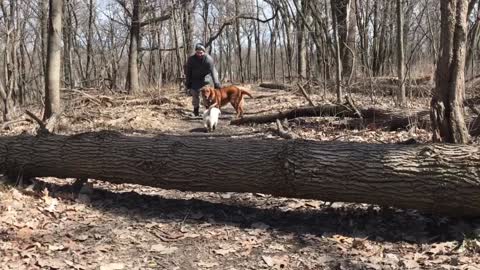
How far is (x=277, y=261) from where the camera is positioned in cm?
414

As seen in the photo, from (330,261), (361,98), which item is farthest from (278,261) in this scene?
(361,98)

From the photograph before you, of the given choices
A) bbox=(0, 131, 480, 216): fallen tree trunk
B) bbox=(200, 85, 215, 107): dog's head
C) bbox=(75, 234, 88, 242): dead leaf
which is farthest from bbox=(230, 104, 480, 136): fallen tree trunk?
bbox=(75, 234, 88, 242): dead leaf

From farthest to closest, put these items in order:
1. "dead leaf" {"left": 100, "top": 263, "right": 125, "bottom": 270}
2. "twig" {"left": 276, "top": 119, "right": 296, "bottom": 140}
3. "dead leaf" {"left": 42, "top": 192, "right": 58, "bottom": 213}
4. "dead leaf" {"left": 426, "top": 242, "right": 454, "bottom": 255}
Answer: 1. "twig" {"left": 276, "top": 119, "right": 296, "bottom": 140}
2. "dead leaf" {"left": 42, "top": 192, "right": 58, "bottom": 213}
3. "dead leaf" {"left": 426, "top": 242, "right": 454, "bottom": 255}
4. "dead leaf" {"left": 100, "top": 263, "right": 125, "bottom": 270}

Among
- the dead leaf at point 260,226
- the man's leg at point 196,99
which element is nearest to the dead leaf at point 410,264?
the dead leaf at point 260,226

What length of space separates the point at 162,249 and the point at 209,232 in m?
0.56

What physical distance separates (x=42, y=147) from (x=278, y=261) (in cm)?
334

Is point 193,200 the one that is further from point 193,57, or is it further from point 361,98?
point 361,98

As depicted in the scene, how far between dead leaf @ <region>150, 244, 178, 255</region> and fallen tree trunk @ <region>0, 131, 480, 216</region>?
3.10ft

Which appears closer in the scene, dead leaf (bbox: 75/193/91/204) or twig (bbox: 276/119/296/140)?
dead leaf (bbox: 75/193/91/204)

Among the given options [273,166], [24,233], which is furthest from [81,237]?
[273,166]

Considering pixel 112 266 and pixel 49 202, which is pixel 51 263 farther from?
pixel 49 202

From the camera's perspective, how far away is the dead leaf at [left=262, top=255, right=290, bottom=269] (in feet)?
13.4

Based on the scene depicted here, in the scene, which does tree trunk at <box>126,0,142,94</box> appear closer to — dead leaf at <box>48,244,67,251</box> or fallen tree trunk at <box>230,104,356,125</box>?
fallen tree trunk at <box>230,104,356,125</box>

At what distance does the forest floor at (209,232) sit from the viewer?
4105 mm
